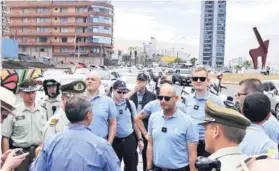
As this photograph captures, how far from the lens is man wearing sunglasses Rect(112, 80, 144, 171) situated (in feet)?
17.8

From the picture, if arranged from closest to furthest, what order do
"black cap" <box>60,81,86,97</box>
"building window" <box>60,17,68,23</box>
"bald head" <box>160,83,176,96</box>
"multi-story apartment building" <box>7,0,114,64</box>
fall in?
"bald head" <box>160,83,176,96</box> < "black cap" <box>60,81,86,97</box> < "multi-story apartment building" <box>7,0,114,64</box> < "building window" <box>60,17,68,23</box>

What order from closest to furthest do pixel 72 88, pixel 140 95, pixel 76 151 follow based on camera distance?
1. pixel 76 151
2. pixel 72 88
3. pixel 140 95

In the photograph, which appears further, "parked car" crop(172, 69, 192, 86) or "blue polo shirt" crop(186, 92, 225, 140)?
"parked car" crop(172, 69, 192, 86)

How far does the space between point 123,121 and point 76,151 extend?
2.54m

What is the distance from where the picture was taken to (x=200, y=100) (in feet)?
16.1

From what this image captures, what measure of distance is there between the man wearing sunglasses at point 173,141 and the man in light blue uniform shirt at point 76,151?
0.97 m

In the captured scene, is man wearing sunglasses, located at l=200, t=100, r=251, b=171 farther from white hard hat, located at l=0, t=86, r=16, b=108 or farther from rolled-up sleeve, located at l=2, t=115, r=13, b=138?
rolled-up sleeve, located at l=2, t=115, r=13, b=138

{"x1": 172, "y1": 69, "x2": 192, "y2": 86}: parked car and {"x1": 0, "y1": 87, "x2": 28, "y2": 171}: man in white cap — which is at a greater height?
{"x1": 0, "y1": 87, "x2": 28, "y2": 171}: man in white cap

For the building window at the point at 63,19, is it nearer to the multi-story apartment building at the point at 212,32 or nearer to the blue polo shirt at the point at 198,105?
the multi-story apartment building at the point at 212,32

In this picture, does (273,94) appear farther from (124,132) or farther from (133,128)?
(124,132)

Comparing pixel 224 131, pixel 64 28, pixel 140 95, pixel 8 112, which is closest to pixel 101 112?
pixel 140 95

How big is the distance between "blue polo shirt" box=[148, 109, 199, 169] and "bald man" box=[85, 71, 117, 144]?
98 cm

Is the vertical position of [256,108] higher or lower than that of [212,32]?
lower

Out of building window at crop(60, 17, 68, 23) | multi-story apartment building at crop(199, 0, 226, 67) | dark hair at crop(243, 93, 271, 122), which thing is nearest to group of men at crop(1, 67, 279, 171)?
dark hair at crop(243, 93, 271, 122)
